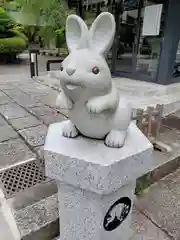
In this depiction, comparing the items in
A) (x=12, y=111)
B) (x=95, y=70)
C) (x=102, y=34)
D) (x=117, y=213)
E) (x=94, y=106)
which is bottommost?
(x=12, y=111)

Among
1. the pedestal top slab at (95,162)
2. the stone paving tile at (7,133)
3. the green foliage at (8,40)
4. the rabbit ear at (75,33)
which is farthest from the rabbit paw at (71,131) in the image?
the green foliage at (8,40)

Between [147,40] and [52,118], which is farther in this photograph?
[147,40]

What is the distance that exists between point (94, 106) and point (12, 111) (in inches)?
116

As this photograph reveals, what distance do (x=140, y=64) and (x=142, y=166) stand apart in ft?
15.7

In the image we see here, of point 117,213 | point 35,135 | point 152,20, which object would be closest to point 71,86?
point 117,213

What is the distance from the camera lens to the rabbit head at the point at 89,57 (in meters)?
0.91

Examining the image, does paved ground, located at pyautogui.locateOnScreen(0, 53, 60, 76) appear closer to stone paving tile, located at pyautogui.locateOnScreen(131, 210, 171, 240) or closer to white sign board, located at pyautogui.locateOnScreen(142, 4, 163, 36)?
white sign board, located at pyautogui.locateOnScreen(142, 4, 163, 36)

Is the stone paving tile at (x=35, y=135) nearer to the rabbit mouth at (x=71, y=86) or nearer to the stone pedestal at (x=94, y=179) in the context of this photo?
the stone pedestal at (x=94, y=179)

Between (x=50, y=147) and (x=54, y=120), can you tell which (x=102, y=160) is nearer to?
(x=50, y=147)

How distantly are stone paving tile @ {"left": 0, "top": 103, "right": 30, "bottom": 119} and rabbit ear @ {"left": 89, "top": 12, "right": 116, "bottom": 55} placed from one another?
2.66 metres

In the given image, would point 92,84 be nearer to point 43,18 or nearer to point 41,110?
point 41,110

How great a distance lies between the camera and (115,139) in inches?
43.8

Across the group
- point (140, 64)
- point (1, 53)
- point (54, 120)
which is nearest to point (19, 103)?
point (54, 120)

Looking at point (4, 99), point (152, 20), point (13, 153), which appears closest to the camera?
point (13, 153)
